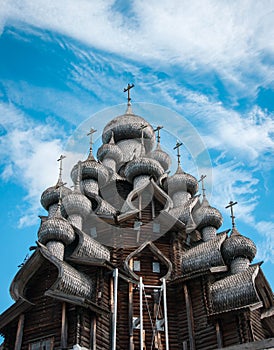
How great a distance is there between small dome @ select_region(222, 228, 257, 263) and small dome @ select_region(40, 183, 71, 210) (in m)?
7.19

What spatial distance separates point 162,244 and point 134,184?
3542 mm

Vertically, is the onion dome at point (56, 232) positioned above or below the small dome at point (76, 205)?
below

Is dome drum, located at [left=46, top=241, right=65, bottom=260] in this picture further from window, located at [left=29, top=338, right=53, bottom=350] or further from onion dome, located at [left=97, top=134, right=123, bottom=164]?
onion dome, located at [left=97, top=134, right=123, bottom=164]

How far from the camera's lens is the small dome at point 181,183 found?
23.5m

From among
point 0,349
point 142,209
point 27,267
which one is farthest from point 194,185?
point 0,349

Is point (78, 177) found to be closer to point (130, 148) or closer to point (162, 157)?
point (130, 148)

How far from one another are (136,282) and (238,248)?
4.16 m

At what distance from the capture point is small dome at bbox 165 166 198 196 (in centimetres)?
2352

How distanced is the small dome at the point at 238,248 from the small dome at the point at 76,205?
5.63 m

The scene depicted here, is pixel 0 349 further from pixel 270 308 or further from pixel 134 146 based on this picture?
pixel 134 146

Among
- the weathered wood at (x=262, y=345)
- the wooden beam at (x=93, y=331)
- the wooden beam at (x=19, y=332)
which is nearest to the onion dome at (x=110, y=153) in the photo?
the wooden beam at (x=19, y=332)

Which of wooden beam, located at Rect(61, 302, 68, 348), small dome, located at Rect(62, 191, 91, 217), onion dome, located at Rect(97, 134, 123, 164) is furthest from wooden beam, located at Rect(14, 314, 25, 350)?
onion dome, located at Rect(97, 134, 123, 164)

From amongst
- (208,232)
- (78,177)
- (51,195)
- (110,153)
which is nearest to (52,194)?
(51,195)

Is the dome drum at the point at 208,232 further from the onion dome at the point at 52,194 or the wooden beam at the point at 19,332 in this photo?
the wooden beam at the point at 19,332
